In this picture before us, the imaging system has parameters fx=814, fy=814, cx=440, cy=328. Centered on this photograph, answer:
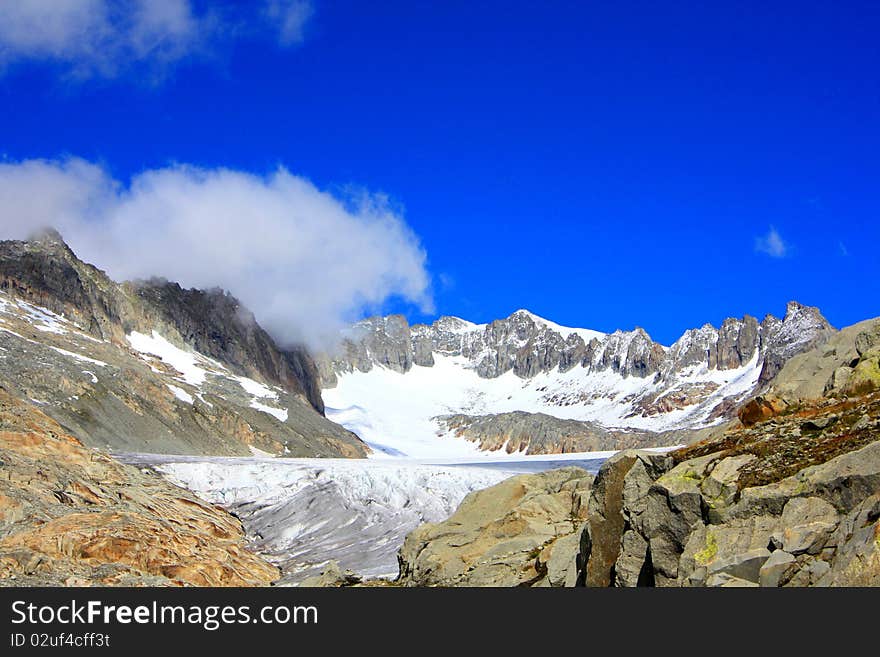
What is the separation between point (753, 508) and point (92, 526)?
4627 centimetres

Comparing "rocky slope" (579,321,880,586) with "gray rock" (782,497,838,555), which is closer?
"rocky slope" (579,321,880,586)

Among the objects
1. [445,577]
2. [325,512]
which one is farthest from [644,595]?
[325,512]

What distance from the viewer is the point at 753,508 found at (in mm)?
15164

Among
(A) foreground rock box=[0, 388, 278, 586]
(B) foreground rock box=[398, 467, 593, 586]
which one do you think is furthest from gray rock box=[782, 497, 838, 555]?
(A) foreground rock box=[0, 388, 278, 586]

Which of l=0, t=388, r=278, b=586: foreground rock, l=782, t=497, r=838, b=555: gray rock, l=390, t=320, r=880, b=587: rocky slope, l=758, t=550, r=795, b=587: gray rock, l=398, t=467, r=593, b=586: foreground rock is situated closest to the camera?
l=758, t=550, r=795, b=587: gray rock

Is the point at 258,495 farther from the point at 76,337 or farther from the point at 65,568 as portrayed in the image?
the point at 76,337

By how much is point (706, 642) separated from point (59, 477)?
203ft

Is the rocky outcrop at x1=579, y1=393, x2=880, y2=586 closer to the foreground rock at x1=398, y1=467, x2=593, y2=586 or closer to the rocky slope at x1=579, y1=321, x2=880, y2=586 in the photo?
the rocky slope at x1=579, y1=321, x2=880, y2=586

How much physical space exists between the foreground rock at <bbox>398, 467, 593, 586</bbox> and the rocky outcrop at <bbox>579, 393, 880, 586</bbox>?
3310mm

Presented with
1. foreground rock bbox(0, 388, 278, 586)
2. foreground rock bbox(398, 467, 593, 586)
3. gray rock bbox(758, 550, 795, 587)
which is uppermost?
foreground rock bbox(0, 388, 278, 586)

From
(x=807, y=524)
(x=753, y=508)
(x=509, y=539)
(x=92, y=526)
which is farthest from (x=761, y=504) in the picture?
(x=92, y=526)

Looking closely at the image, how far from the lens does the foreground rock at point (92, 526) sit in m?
42.4

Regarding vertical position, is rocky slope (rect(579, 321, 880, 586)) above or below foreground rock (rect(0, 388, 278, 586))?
below

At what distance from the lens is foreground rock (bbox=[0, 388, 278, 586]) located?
42.4 meters
